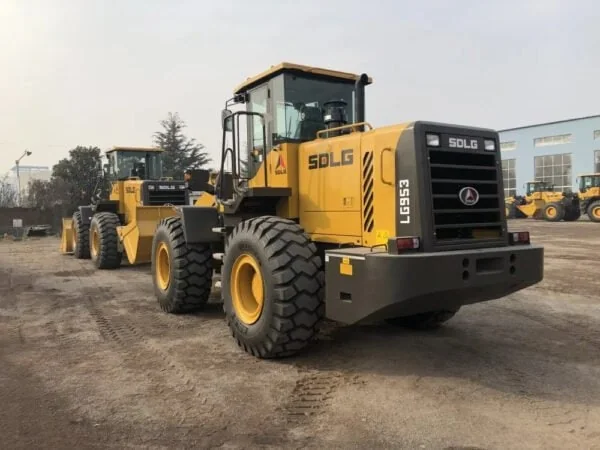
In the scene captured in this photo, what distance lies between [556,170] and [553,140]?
8.30ft

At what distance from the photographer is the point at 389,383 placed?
15.0 feet

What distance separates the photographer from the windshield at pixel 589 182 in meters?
32.4

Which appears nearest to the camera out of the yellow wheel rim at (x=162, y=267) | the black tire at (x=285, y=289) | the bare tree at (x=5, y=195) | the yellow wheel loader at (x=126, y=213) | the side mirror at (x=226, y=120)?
the black tire at (x=285, y=289)

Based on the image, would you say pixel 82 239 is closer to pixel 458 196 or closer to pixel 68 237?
pixel 68 237

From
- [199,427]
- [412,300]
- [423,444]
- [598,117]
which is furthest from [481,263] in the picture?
[598,117]

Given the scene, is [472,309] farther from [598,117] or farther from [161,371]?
[598,117]

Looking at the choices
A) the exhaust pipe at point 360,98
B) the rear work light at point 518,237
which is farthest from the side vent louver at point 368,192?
the exhaust pipe at point 360,98

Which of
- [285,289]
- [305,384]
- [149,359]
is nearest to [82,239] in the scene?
[149,359]

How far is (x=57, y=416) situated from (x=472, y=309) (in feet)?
18.0

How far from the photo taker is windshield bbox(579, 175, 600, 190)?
106ft

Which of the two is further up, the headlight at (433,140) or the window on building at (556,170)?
the window on building at (556,170)

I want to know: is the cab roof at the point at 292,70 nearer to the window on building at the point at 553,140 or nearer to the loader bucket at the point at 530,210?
the loader bucket at the point at 530,210

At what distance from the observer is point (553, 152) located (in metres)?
45.6

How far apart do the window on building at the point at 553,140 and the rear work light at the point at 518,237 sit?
44270mm
